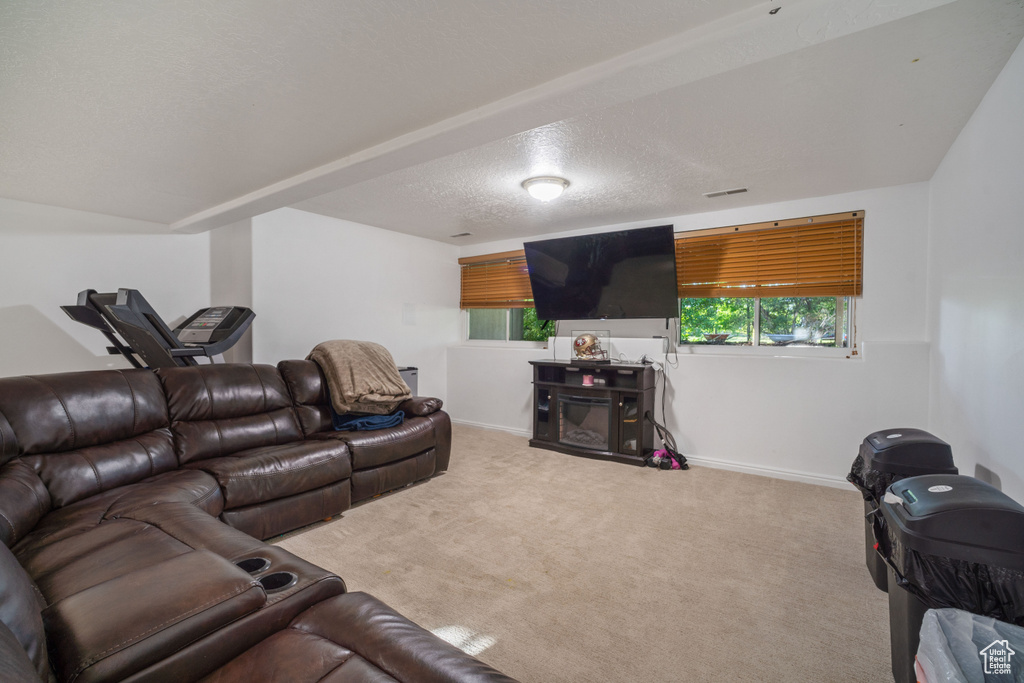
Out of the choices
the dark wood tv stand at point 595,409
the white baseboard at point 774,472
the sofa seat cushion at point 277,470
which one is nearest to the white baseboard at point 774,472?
the white baseboard at point 774,472

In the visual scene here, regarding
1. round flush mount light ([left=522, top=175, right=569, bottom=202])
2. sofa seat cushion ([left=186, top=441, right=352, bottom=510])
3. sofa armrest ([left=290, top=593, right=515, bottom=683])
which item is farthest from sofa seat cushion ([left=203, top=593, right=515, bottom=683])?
round flush mount light ([left=522, top=175, right=569, bottom=202])

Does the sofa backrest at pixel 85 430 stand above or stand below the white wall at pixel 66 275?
below

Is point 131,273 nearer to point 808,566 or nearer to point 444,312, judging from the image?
point 444,312

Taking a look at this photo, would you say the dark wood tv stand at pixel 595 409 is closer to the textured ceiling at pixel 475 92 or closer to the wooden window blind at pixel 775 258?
the wooden window blind at pixel 775 258

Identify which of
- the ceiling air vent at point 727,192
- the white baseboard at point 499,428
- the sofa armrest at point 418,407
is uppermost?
the ceiling air vent at point 727,192

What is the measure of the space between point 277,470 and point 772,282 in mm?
4036

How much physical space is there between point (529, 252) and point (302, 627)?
420cm

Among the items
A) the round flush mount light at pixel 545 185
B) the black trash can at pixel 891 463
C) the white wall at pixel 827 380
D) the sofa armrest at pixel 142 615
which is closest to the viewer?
the sofa armrest at pixel 142 615

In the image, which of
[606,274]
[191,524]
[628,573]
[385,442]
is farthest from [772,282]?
[191,524]

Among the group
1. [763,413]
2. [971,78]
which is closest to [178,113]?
[971,78]

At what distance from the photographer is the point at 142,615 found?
1018mm

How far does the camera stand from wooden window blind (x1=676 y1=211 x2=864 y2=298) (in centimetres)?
362

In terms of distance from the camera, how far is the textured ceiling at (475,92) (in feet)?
4.77

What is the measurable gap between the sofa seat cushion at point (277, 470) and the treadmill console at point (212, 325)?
1082 mm
